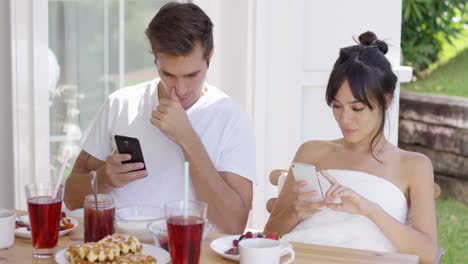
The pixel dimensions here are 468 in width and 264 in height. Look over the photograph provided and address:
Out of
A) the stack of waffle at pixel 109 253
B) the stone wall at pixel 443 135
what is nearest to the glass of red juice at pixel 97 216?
the stack of waffle at pixel 109 253

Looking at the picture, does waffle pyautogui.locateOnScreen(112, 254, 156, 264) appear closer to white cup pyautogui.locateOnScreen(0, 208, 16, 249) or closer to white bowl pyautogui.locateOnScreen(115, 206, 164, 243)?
white bowl pyautogui.locateOnScreen(115, 206, 164, 243)

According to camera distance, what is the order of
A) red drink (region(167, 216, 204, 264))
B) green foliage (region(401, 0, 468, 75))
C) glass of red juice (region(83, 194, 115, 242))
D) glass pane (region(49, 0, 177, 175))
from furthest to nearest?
1. green foliage (region(401, 0, 468, 75))
2. glass pane (region(49, 0, 177, 175))
3. glass of red juice (region(83, 194, 115, 242))
4. red drink (region(167, 216, 204, 264))

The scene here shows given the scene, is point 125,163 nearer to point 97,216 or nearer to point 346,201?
point 97,216

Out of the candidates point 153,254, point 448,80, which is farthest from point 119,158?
point 448,80

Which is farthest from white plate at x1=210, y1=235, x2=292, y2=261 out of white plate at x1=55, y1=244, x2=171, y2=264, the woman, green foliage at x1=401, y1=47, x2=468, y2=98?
green foliage at x1=401, y1=47, x2=468, y2=98

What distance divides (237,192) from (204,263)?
1.95 feet

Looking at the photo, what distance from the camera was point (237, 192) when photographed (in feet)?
7.68

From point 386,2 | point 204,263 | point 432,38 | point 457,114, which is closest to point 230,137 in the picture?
point 204,263

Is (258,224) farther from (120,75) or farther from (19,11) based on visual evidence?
(19,11)

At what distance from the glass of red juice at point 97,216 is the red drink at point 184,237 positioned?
28 cm

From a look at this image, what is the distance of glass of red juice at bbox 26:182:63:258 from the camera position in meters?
1.76

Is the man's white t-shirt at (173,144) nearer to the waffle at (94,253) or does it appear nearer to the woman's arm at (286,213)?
the woman's arm at (286,213)

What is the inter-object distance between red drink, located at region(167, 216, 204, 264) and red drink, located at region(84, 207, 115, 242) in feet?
0.92

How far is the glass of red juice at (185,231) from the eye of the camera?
1.59 meters
